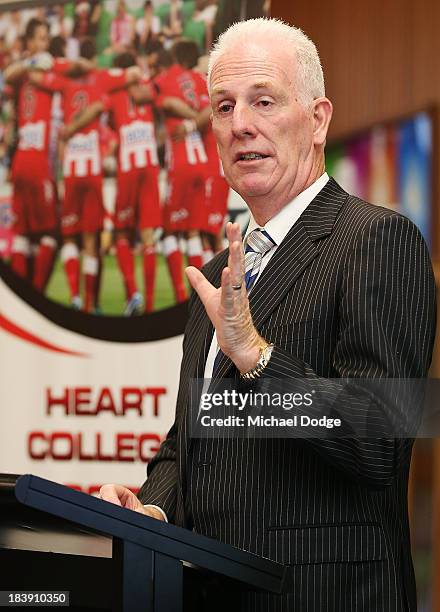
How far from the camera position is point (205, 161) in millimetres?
2812

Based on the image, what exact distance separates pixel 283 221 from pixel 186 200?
3.87 ft

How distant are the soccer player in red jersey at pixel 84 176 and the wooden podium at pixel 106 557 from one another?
69.8 inches

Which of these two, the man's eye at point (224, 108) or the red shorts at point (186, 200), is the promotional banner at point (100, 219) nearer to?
the red shorts at point (186, 200)

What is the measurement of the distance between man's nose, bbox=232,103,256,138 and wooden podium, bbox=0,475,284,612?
0.75 meters

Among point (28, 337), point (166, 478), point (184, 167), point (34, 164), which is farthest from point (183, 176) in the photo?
point (166, 478)

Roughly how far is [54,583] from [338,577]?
46 cm

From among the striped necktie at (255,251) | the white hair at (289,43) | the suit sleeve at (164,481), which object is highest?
the white hair at (289,43)

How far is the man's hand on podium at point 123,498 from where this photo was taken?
5.06 ft

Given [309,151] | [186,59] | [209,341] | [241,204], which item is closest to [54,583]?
[209,341]

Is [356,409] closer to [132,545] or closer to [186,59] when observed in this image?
[132,545]

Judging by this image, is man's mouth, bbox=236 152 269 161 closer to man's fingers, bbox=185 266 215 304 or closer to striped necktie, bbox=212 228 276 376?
striped necktie, bbox=212 228 276 376

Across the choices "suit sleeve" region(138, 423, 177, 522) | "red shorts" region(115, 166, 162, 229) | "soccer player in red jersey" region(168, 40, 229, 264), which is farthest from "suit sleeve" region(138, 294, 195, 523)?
"red shorts" region(115, 166, 162, 229)

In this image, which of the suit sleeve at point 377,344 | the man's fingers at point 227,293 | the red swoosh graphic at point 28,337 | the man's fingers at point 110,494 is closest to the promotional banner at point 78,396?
the red swoosh graphic at point 28,337

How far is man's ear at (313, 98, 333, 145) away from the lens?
1760 mm
